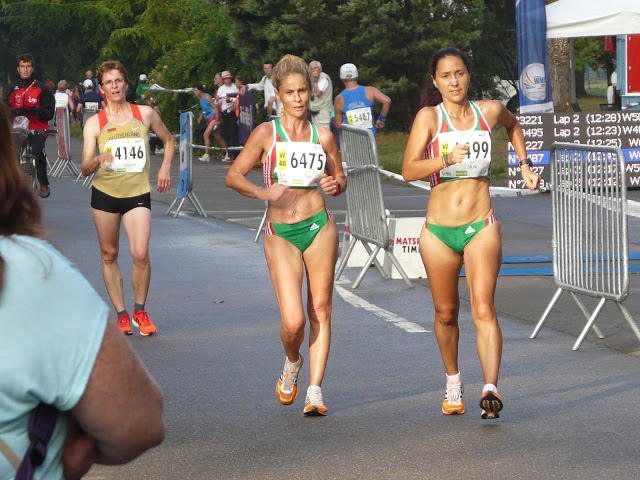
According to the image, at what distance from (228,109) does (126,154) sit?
2087cm

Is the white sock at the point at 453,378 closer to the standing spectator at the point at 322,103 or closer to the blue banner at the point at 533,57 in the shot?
the blue banner at the point at 533,57

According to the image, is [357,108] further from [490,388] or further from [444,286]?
[490,388]

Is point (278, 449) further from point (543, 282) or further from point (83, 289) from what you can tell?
point (543, 282)

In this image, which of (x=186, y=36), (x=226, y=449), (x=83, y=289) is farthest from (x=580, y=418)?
(x=186, y=36)

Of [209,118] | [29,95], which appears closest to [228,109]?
[209,118]

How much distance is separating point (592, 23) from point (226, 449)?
12.9 metres

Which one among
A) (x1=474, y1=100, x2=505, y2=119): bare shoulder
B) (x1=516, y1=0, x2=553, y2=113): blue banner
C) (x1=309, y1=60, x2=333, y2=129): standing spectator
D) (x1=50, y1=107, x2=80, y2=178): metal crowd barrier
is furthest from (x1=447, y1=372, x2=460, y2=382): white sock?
(x1=50, y1=107, x2=80, y2=178): metal crowd barrier

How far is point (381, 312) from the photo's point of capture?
9.80m

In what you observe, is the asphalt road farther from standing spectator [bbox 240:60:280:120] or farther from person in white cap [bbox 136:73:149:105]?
person in white cap [bbox 136:73:149:105]

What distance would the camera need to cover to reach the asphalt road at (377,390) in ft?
18.1

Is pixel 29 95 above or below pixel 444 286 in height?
above

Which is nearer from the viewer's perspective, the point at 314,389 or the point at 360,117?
the point at 314,389

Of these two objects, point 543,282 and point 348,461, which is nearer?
point 348,461

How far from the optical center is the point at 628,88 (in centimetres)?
2662
